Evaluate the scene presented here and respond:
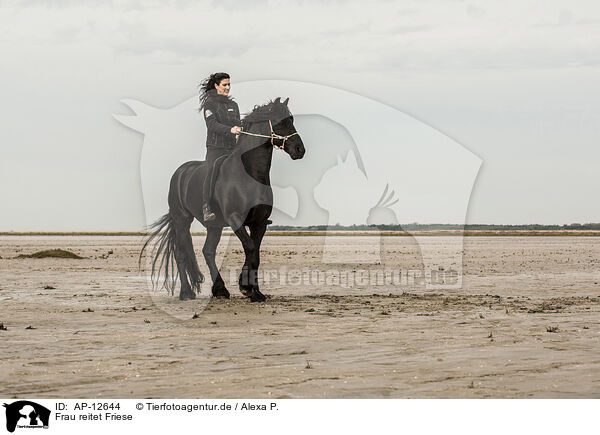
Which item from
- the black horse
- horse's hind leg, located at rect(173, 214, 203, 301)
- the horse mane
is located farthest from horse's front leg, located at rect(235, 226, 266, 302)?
the horse mane

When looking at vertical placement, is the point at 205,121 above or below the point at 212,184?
above

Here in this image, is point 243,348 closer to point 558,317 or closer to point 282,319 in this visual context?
point 282,319

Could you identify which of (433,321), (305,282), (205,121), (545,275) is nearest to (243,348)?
(433,321)

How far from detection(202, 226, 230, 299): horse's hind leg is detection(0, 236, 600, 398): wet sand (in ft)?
1.13

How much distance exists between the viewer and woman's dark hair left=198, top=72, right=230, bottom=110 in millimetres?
13453

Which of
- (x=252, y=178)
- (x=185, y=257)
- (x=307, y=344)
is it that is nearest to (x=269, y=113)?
(x=252, y=178)

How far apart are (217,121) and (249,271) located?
8.91 ft

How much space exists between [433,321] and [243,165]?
4430 mm

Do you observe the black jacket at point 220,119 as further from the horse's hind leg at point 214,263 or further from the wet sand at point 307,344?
the wet sand at point 307,344

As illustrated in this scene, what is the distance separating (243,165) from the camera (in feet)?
42.8

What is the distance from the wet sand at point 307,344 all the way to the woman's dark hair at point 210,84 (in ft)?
12.3

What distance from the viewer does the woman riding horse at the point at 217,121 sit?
1320cm


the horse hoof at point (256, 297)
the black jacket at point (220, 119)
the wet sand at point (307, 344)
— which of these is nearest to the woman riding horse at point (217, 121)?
the black jacket at point (220, 119)
